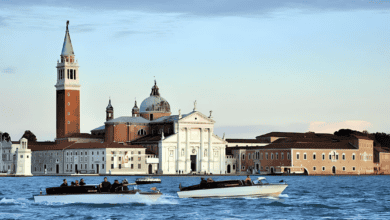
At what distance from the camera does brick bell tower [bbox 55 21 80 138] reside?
405 ft

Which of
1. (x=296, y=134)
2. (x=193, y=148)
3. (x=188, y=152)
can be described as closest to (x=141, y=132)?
(x=193, y=148)

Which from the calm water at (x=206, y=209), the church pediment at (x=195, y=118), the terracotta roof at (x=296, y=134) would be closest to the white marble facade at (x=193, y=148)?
the church pediment at (x=195, y=118)

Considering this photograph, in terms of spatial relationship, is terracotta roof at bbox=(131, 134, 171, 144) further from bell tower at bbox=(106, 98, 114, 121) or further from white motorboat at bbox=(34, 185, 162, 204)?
white motorboat at bbox=(34, 185, 162, 204)

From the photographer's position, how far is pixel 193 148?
118500 mm

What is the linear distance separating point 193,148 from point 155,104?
1336cm

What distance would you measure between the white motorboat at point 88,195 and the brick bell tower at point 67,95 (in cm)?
8128

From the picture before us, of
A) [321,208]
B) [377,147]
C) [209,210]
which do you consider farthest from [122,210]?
[377,147]

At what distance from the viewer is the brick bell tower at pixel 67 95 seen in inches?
4862

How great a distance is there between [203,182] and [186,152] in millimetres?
69705

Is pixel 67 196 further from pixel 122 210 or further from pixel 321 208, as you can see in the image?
pixel 321 208

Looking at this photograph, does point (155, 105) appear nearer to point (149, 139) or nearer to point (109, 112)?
point (109, 112)

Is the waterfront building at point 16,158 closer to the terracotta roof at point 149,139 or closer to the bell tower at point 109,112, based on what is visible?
the bell tower at point 109,112

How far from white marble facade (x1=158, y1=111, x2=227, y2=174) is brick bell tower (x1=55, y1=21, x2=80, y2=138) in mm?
16678

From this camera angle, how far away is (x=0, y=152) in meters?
124
